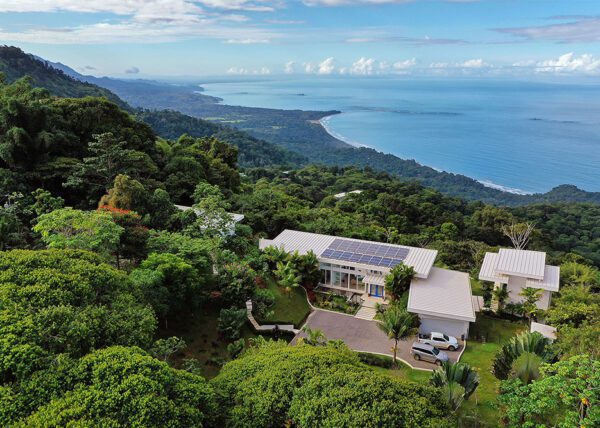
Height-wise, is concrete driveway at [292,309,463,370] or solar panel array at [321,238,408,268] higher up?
solar panel array at [321,238,408,268]

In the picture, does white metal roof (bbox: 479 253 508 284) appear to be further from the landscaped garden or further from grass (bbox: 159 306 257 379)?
grass (bbox: 159 306 257 379)

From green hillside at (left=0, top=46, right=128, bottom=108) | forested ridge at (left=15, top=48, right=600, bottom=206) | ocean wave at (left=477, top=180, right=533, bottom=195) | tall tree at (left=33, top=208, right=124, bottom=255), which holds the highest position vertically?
green hillside at (left=0, top=46, right=128, bottom=108)

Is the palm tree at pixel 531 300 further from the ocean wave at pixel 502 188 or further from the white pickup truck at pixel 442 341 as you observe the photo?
the ocean wave at pixel 502 188

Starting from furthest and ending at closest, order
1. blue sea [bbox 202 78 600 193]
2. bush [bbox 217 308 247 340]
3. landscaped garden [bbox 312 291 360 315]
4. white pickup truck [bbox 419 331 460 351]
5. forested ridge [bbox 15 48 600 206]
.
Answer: blue sea [bbox 202 78 600 193], forested ridge [bbox 15 48 600 206], landscaped garden [bbox 312 291 360 315], white pickup truck [bbox 419 331 460 351], bush [bbox 217 308 247 340]

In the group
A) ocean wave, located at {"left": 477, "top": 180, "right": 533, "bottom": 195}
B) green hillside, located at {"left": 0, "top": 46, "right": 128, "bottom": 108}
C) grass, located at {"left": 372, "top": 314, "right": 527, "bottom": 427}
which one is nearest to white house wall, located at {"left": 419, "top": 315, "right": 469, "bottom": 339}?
grass, located at {"left": 372, "top": 314, "right": 527, "bottom": 427}

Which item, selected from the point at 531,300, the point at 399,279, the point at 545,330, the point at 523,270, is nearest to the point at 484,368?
the point at 545,330

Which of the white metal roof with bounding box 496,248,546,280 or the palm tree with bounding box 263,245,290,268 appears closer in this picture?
the white metal roof with bounding box 496,248,546,280

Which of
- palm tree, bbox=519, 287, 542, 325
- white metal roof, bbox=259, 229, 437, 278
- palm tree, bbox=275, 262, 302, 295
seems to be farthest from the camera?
white metal roof, bbox=259, 229, 437, 278
